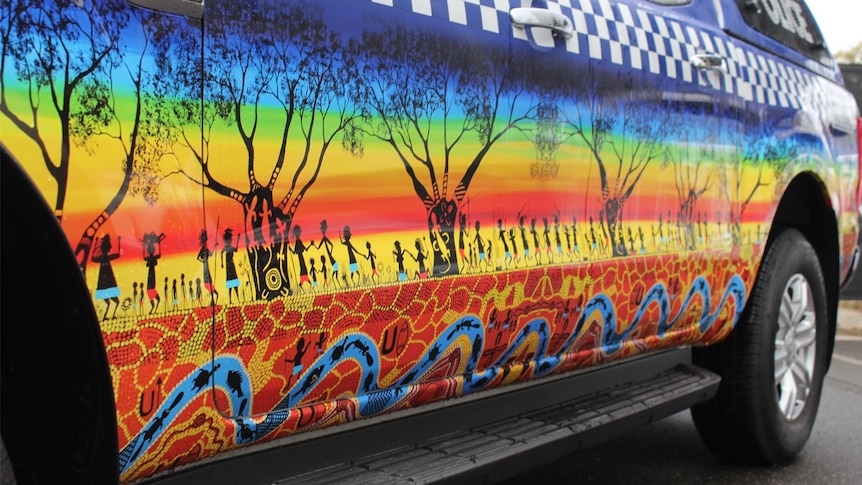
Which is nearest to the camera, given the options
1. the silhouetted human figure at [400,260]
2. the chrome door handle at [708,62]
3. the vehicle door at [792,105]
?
the silhouetted human figure at [400,260]

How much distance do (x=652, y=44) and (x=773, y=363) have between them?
1.44 metres

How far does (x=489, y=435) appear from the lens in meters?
2.32

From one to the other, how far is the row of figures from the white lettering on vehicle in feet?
4.52

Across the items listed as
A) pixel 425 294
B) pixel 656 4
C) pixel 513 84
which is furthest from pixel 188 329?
pixel 656 4

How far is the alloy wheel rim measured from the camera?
11.7 feet

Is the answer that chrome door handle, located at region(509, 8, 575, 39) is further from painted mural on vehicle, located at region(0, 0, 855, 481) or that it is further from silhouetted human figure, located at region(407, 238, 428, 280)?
silhouetted human figure, located at region(407, 238, 428, 280)

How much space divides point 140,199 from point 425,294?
74cm

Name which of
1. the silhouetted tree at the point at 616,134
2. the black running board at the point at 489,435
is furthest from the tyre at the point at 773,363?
the silhouetted tree at the point at 616,134

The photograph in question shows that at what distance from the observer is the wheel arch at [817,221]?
375 centimetres

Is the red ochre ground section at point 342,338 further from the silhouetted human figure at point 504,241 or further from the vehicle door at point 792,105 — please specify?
the vehicle door at point 792,105

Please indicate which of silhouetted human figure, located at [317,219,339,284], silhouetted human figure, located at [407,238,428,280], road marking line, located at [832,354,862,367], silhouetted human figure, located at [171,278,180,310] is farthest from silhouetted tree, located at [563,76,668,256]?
road marking line, located at [832,354,862,367]

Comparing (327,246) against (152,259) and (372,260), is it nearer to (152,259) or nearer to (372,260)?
(372,260)

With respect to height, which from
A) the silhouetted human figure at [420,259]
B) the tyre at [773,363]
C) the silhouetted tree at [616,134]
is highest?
the silhouetted tree at [616,134]

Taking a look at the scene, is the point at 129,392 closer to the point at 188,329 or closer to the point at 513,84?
the point at 188,329
